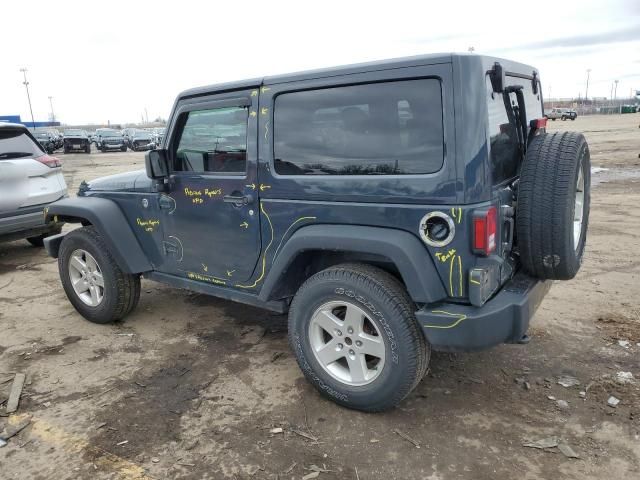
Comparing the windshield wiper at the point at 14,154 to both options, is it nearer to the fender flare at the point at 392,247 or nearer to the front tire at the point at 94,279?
the front tire at the point at 94,279

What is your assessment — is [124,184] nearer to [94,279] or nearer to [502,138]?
[94,279]

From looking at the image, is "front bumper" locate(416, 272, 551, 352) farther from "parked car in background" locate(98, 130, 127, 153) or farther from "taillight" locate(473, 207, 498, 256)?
"parked car in background" locate(98, 130, 127, 153)

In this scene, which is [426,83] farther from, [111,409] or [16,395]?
[16,395]

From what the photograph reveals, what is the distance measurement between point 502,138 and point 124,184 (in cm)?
300

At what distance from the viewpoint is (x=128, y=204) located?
4.16m

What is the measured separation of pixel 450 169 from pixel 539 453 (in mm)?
1559

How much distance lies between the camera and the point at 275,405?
3.13 m

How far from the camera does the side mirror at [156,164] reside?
11.9 ft

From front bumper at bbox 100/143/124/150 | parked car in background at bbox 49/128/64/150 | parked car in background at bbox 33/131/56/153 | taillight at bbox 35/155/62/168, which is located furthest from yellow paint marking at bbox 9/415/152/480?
parked car in background at bbox 49/128/64/150

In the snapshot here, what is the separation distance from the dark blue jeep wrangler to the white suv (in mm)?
3521

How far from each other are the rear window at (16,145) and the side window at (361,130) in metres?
4.76

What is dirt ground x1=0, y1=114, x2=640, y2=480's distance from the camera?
2584 millimetres

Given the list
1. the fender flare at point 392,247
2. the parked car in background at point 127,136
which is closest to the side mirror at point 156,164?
the fender flare at point 392,247

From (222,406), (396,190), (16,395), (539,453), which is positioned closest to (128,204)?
(16,395)
